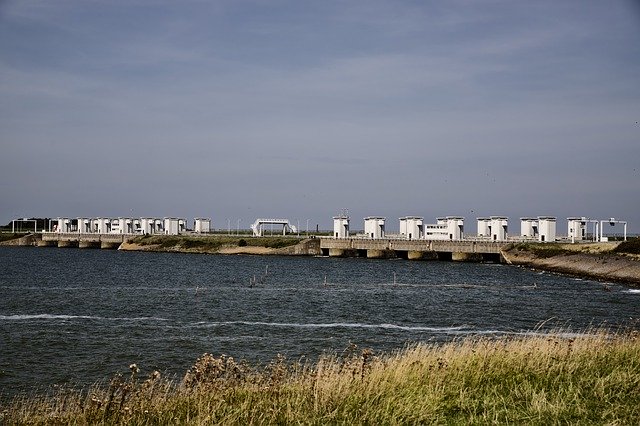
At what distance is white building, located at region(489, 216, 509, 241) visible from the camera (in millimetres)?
115500

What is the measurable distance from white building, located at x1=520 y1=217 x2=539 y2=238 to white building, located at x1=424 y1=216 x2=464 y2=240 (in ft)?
32.6

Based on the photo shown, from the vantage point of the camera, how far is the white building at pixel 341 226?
433 ft

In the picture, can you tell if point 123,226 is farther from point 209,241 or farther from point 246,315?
point 246,315

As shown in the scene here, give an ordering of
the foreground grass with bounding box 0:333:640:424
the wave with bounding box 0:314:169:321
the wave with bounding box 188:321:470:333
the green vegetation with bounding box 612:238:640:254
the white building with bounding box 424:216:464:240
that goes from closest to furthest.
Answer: the foreground grass with bounding box 0:333:640:424 → the wave with bounding box 188:321:470:333 → the wave with bounding box 0:314:169:321 → the green vegetation with bounding box 612:238:640:254 → the white building with bounding box 424:216:464:240

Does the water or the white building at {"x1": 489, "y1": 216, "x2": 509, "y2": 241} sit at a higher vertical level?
the white building at {"x1": 489, "y1": 216, "x2": 509, "y2": 241}

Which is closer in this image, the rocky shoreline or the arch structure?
the rocky shoreline

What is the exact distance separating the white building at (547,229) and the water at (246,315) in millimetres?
35943

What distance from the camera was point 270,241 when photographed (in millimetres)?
136125

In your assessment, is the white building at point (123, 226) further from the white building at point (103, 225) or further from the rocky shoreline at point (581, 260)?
the rocky shoreline at point (581, 260)

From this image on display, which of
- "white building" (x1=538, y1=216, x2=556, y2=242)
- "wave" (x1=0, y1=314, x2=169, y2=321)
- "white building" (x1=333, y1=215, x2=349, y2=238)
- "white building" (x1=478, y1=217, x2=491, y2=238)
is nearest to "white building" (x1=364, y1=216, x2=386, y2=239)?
"white building" (x1=333, y1=215, x2=349, y2=238)

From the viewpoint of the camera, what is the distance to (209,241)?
→ 14488cm

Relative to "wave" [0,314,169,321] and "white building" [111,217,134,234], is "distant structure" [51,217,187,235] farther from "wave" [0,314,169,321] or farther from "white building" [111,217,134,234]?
"wave" [0,314,169,321]

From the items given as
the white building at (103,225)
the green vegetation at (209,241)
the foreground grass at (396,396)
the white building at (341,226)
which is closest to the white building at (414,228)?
the white building at (341,226)

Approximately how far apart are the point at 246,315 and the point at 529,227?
276 ft
